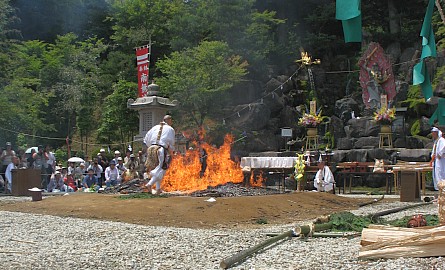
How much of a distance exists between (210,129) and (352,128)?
7.30 m

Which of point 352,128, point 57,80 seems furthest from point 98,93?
point 352,128

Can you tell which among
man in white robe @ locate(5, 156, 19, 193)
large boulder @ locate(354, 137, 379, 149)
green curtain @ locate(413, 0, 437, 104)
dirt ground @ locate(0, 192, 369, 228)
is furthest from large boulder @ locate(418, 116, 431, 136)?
man in white robe @ locate(5, 156, 19, 193)

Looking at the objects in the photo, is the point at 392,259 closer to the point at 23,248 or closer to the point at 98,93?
the point at 23,248

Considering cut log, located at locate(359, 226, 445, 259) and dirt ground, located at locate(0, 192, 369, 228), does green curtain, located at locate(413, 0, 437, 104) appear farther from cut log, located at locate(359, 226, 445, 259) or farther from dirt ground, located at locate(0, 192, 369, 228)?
cut log, located at locate(359, 226, 445, 259)

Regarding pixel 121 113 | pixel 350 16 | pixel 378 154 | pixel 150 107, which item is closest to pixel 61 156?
pixel 121 113

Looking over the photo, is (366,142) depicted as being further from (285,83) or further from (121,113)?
(121,113)

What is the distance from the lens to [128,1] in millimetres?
34156

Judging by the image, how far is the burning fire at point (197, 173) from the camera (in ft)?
49.4

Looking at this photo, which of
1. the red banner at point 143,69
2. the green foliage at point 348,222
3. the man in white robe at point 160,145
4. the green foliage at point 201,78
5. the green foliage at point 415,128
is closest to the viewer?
the green foliage at point 348,222

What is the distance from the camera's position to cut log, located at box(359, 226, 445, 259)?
552 cm

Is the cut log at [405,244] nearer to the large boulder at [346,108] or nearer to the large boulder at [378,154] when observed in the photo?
the large boulder at [378,154]

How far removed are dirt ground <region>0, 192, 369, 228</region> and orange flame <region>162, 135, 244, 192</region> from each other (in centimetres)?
296

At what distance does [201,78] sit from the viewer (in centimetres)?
2855

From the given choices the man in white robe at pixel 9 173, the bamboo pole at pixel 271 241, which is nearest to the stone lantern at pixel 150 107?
the man in white robe at pixel 9 173
